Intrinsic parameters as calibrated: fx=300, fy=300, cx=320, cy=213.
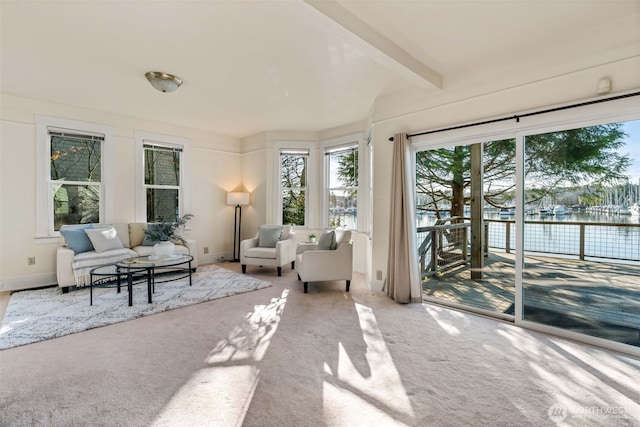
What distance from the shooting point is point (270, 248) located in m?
5.14

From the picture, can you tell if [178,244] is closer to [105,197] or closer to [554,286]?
[105,197]

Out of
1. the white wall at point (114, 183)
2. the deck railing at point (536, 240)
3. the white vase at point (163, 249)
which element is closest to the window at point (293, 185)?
the white wall at point (114, 183)

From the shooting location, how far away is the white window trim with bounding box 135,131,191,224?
5.22 m

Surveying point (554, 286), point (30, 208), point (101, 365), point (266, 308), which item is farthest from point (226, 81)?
point (554, 286)

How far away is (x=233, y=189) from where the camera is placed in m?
6.53

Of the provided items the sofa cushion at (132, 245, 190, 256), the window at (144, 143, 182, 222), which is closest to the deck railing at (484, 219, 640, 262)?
the sofa cushion at (132, 245, 190, 256)

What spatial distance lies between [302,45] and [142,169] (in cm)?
395

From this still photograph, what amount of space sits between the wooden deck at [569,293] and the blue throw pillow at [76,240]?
507 centimetres

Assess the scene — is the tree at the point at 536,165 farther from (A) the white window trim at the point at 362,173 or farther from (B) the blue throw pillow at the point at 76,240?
(B) the blue throw pillow at the point at 76,240

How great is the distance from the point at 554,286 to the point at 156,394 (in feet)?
11.3

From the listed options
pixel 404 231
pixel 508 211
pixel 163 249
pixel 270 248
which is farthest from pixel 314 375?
pixel 270 248


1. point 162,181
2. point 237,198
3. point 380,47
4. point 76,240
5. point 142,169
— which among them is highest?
point 380,47

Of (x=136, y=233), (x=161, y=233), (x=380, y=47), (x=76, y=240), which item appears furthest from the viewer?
(x=136, y=233)

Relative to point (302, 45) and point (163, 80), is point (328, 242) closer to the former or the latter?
point (302, 45)
